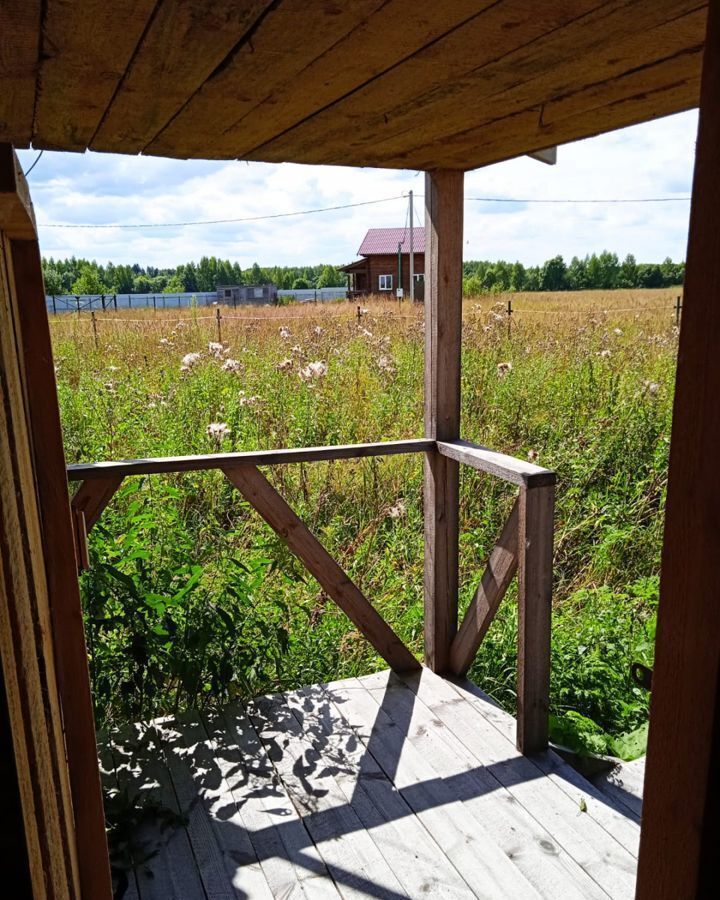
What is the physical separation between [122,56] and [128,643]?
186 cm

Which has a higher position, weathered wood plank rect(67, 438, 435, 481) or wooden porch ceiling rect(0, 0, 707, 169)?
wooden porch ceiling rect(0, 0, 707, 169)

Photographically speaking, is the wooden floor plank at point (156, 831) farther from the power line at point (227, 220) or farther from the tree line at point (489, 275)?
the power line at point (227, 220)

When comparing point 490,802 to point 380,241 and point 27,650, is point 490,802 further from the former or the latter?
point 380,241

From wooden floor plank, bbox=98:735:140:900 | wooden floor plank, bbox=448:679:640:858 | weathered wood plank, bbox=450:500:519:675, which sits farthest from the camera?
weathered wood plank, bbox=450:500:519:675

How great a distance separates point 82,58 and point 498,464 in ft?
5.68

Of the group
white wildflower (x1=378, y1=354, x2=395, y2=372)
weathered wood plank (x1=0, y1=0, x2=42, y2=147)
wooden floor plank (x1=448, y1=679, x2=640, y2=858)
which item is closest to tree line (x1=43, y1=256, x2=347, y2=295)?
white wildflower (x1=378, y1=354, x2=395, y2=372)

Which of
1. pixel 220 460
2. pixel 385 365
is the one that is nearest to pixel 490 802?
pixel 220 460

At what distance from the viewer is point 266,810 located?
226 cm

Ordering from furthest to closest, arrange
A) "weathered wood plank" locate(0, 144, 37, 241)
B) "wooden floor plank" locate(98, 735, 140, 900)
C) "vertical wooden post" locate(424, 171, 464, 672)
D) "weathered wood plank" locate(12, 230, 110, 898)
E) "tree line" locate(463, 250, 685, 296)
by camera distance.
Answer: "tree line" locate(463, 250, 685, 296), "vertical wooden post" locate(424, 171, 464, 672), "wooden floor plank" locate(98, 735, 140, 900), "weathered wood plank" locate(12, 230, 110, 898), "weathered wood plank" locate(0, 144, 37, 241)

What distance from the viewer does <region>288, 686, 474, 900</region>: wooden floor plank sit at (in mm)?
1963

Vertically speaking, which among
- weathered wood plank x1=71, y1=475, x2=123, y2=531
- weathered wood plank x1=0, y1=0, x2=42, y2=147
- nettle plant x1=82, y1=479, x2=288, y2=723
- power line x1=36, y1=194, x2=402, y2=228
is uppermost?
power line x1=36, y1=194, x2=402, y2=228

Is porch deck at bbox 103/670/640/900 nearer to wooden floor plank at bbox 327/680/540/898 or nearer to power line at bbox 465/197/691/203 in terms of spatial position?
wooden floor plank at bbox 327/680/540/898

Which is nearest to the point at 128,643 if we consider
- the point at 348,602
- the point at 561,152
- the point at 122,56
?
the point at 348,602

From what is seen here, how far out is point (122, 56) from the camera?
1.39 m
